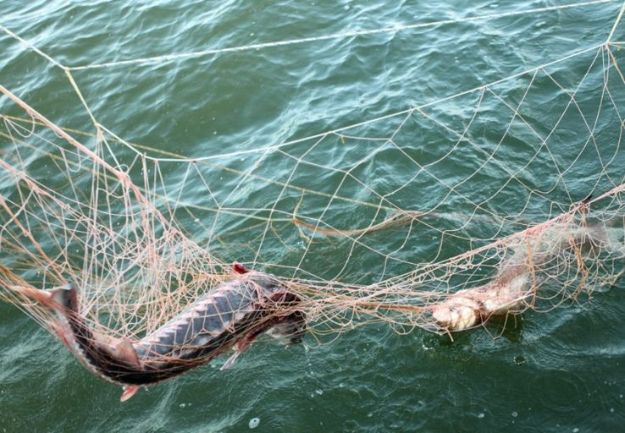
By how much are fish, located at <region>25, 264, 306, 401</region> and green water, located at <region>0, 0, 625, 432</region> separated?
0.94 meters

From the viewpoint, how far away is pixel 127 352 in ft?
14.1

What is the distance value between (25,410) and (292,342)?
114 inches

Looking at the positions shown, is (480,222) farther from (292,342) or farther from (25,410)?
(25,410)

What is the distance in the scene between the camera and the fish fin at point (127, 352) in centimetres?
420

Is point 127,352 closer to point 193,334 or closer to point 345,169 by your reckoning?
point 193,334

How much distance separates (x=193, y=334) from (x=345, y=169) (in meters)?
4.43

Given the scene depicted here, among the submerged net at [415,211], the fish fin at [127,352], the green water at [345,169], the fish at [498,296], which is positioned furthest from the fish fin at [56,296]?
the fish at [498,296]

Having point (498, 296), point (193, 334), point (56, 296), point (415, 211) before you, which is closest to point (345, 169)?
point (415, 211)

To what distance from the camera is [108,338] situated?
4.64m

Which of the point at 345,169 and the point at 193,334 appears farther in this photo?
the point at 345,169

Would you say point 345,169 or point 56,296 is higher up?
point 56,296

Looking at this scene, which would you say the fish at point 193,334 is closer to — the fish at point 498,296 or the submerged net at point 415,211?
the submerged net at point 415,211

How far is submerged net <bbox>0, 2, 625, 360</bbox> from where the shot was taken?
23.0 feet

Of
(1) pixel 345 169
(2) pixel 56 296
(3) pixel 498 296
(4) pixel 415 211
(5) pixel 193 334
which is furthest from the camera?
(1) pixel 345 169
